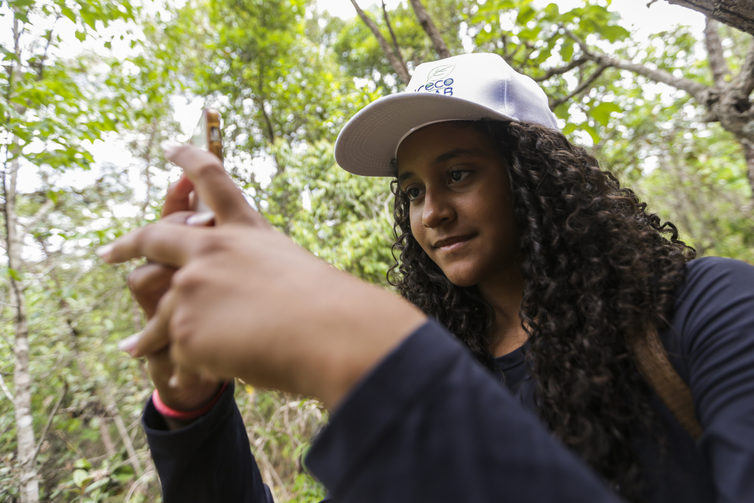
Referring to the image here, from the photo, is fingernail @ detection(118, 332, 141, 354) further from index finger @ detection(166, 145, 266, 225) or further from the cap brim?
the cap brim

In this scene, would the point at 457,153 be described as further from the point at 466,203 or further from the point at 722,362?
the point at 722,362

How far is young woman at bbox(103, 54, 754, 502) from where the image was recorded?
407mm

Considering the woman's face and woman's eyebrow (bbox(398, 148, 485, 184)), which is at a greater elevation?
woman's eyebrow (bbox(398, 148, 485, 184))

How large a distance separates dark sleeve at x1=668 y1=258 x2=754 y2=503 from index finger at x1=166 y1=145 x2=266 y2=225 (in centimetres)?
95

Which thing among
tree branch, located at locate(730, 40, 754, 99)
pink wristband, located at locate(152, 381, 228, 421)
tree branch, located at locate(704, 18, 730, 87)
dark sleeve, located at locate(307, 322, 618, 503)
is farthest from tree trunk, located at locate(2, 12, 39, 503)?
tree branch, located at locate(704, 18, 730, 87)

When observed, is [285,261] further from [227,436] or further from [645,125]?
[645,125]

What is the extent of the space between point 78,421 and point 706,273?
5484mm

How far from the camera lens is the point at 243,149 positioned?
745cm

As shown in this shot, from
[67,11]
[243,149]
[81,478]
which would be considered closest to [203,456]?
[81,478]

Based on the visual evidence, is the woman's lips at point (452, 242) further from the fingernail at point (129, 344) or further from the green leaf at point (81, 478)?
the green leaf at point (81, 478)

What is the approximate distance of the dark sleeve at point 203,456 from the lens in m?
0.98

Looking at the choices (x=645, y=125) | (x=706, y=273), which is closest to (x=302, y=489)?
(x=706, y=273)

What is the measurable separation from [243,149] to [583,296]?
7.39 meters

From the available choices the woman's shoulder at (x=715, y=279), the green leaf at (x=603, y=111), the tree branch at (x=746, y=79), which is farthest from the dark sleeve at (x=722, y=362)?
the green leaf at (x=603, y=111)
